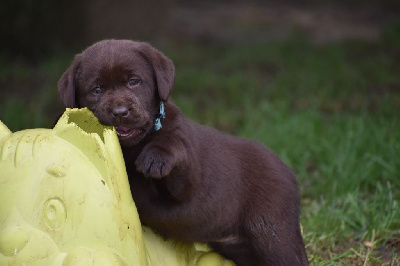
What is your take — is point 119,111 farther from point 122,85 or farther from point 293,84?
point 293,84

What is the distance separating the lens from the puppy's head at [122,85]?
116 inches

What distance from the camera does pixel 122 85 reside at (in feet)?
10.1

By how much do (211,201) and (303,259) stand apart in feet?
1.87

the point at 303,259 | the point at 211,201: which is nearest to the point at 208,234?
the point at 211,201

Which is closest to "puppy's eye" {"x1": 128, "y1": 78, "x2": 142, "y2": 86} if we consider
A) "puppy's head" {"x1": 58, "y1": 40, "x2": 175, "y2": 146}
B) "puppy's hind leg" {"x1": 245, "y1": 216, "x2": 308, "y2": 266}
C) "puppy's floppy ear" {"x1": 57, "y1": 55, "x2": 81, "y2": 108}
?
"puppy's head" {"x1": 58, "y1": 40, "x2": 175, "y2": 146}

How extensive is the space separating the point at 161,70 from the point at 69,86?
43 centimetres

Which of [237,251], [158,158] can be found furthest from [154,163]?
[237,251]

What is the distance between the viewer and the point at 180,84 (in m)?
7.73

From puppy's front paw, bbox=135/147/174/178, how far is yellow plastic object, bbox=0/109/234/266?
10 centimetres

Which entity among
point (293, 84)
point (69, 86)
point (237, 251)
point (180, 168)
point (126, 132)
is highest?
point (69, 86)

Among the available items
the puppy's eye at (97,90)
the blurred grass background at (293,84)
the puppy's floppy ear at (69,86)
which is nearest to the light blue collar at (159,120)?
the puppy's eye at (97,90)

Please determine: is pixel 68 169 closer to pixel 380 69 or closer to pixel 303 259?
pixel 303 259

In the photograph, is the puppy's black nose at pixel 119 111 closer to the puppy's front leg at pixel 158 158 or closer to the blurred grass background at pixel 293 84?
the puppy's front leg at pixel 158 158

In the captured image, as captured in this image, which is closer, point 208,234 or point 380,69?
point 208,234
